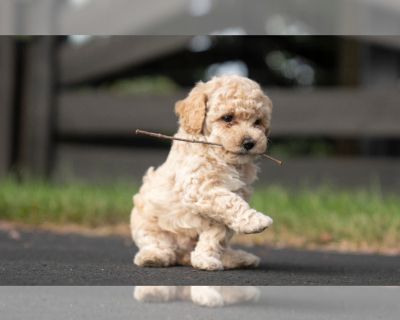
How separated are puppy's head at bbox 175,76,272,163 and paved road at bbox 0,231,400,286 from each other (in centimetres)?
50

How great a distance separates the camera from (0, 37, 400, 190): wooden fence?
8.03m

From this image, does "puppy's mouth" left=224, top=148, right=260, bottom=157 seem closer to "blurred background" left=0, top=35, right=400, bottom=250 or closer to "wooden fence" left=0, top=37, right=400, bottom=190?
"blurred background" left=0, top=35, right=400, bottom=250

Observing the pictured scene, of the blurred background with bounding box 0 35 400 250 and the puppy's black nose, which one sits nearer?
the puppy's black nose

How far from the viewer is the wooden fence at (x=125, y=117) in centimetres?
803

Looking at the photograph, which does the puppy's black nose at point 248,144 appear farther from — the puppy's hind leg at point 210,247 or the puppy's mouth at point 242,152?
the puppy's hind leg at point 210,247

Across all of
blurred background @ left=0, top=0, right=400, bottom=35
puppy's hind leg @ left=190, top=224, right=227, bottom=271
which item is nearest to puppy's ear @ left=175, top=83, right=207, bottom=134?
puppy's hind leg @ left=190, top=224, right=227, bottom=271

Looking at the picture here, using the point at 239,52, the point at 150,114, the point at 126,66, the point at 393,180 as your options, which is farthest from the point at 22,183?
the point at 239,52

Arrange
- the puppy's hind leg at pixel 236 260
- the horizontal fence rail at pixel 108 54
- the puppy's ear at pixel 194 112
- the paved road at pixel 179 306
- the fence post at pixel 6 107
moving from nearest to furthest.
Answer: the paved road at pixel 179 306 < the puppy's ear at pixel 194 112 < the puppy's hind leg at pixel 236 260 < the fence post at pixel 6 107 < the horizontal fence rail at pixel 108 54

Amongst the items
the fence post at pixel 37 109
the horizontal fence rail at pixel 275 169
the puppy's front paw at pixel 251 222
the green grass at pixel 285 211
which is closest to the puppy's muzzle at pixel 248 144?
the puppy's front paw at pixel 251 222

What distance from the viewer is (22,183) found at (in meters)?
7.79

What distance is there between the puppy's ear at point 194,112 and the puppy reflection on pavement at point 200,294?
2.17 feet

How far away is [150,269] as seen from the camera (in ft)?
10.2

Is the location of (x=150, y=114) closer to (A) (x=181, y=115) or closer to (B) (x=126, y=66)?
(B) (x=126, y=66)

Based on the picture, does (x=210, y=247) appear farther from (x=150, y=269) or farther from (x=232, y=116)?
(x=232, y=116)
